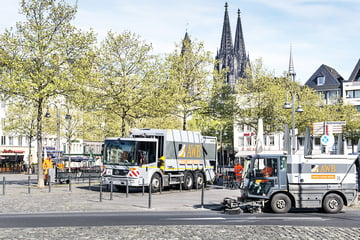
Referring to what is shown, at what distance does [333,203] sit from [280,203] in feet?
6.07

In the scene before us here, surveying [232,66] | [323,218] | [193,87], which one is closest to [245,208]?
[323,218]

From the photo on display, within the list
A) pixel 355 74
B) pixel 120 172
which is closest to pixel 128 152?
pixel 120 172

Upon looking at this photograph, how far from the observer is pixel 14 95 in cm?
2791

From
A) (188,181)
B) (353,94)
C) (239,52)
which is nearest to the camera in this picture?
(188,181)

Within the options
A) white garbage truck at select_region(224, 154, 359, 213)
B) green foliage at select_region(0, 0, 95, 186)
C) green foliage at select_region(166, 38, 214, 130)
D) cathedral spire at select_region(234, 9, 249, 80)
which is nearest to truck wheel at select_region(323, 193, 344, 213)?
white garbage truck at select_region(224, 154, 359, 213)

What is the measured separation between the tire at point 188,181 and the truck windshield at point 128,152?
11.3ft

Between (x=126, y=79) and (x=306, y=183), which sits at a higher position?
(x=126, y=79)

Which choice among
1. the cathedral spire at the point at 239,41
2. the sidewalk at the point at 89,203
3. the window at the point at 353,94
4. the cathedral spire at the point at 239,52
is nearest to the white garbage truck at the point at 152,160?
the sidewalk at the point at 89,203

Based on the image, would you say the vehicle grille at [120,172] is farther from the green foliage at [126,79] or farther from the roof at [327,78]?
the roof at [327,78]

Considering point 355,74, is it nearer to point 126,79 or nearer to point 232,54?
point 126,79

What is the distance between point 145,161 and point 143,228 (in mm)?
12934

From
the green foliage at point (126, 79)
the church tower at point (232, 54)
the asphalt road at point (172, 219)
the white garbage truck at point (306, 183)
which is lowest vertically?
the asphalt road at point (172, 219)

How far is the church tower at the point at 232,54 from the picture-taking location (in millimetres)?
164875

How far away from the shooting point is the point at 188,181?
97.0 feet
